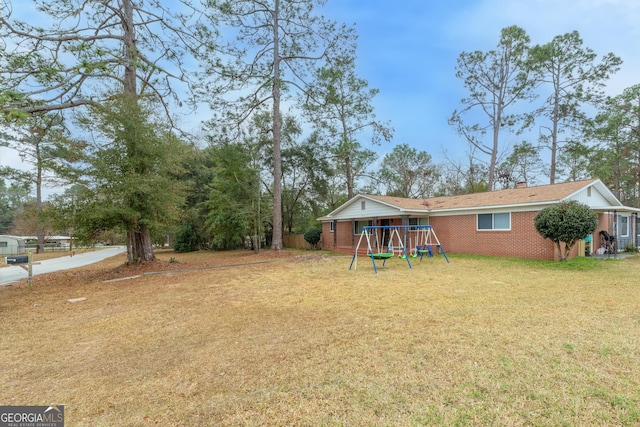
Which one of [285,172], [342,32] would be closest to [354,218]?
[285,172]

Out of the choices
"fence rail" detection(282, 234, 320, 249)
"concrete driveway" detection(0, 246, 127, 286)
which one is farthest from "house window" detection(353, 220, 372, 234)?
"concrete driveway" detection(0, 246, 127, 286)

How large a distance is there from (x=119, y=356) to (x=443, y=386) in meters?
3.81

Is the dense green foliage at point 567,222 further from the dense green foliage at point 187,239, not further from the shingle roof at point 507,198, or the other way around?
the dense green foliage at point 187,239

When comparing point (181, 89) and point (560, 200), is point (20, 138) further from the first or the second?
point (560, 200)

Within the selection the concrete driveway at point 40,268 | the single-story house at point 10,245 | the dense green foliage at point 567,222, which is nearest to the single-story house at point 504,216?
the dense green foliage at point 567,222

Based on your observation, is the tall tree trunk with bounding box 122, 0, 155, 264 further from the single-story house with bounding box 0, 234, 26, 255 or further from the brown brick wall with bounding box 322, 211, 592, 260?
the single-story house with bounding box 0, 234, 26, 255

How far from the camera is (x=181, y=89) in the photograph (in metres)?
11.4

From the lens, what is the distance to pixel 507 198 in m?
13.1

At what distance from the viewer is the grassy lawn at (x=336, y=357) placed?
2324 mm

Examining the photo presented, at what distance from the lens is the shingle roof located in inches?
455

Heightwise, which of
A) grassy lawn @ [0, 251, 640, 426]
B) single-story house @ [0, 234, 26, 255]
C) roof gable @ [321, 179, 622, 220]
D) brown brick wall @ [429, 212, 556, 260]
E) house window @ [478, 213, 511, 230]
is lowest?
single-story house @ [0, 234, 26, 255]

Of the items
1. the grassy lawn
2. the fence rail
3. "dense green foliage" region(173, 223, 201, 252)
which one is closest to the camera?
the grassy lawn

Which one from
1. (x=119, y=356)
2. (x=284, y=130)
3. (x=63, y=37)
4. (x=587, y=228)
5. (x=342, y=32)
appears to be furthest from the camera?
(x=284, y=130)

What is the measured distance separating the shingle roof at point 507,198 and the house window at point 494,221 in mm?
580
